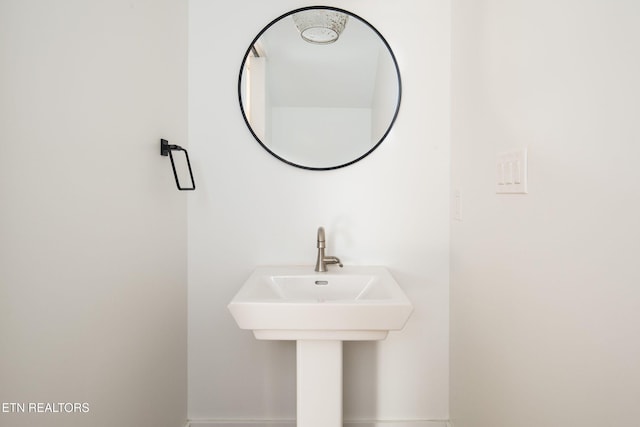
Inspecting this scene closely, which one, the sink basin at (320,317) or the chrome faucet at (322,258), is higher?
the chrome faucet at (322,258)

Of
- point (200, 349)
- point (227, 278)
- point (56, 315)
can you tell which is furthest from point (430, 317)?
point (56, 315)

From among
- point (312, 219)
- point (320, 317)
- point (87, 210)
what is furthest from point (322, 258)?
point (87, 210)

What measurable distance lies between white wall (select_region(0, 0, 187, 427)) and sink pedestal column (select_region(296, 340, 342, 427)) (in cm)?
52

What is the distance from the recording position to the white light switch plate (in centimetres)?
104

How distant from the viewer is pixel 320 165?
1694mm

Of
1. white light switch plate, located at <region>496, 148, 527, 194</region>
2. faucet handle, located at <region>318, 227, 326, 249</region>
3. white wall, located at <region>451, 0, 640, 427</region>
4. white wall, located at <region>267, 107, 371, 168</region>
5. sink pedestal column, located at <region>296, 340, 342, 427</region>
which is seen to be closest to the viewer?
white wall, located at <region>451, 0, 640, 427</region>

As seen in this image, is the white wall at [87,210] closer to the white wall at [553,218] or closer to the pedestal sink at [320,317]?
the pedestal sink at [320,317]

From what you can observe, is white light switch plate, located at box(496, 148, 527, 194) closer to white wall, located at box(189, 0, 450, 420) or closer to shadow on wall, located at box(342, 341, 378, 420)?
white wall, located at box(189, 0, 450, 420)

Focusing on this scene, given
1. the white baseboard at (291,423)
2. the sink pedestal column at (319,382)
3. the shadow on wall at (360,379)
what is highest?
the sink pedestal column at (319,382)

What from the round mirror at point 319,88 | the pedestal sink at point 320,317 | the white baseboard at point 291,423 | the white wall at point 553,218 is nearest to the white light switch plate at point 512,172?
the white wall at point 553,218

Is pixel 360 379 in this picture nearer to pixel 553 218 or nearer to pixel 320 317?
pixel 320 317

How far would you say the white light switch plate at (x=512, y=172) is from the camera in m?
1.04

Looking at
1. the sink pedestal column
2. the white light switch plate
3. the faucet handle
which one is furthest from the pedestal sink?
the white light switch plate

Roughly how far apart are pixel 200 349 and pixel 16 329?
→ 0.99m
